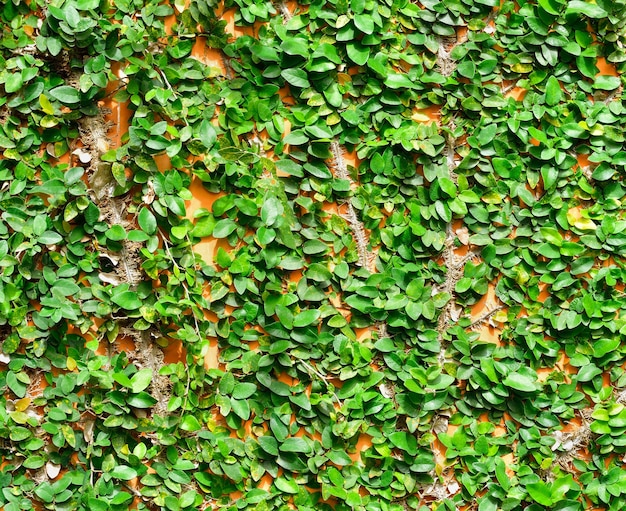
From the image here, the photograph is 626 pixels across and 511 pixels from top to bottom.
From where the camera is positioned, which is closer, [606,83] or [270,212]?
[270,212]

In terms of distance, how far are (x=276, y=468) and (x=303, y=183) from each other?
0.77m

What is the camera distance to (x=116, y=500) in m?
1.75

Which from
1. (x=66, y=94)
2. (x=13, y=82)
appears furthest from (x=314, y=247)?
(x=13, y=82)

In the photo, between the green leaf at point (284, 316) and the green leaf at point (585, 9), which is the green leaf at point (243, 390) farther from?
the green leaf at point (585, 9)

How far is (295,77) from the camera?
69.0 inches

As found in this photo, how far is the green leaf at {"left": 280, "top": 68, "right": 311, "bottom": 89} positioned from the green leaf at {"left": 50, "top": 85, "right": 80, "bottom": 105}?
54cm

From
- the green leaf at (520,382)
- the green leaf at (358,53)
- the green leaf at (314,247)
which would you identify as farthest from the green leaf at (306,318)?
the green leaf at (358,53)

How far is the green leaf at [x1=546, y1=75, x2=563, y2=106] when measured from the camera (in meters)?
1.82

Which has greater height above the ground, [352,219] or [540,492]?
[352,219]

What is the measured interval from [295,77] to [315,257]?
1.57ft

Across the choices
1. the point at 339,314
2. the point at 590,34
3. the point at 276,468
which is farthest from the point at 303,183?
the point at 590,34

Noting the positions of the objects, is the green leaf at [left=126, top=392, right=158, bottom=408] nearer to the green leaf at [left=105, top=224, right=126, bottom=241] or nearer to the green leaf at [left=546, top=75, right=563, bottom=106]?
the green leaf at [left=105, top=224, right=126, bottom=241]

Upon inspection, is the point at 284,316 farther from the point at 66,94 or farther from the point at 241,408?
the point at 66,94

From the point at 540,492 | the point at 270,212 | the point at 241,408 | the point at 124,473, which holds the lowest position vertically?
the point at 540,492
